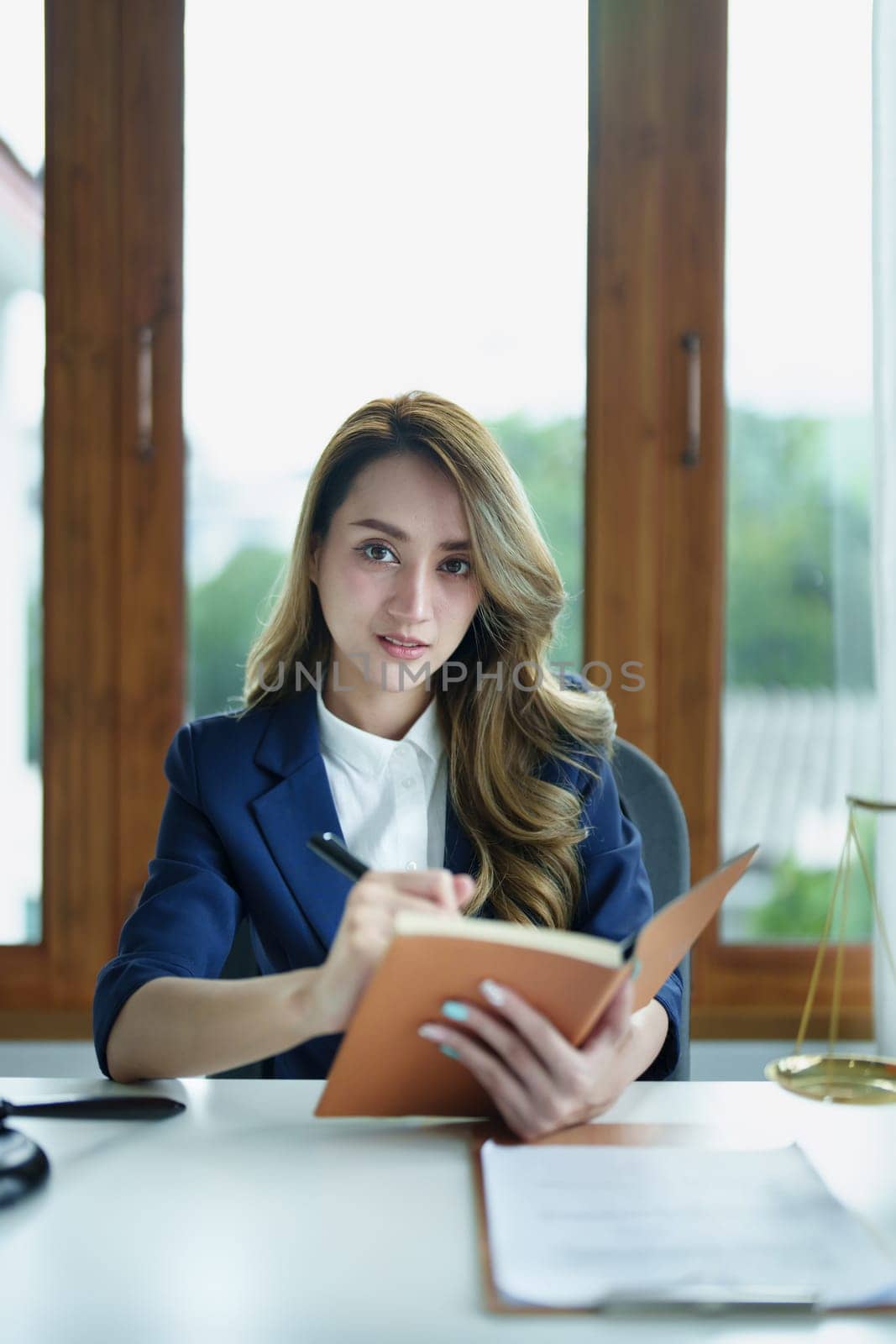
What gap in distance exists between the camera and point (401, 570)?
1.48 metres

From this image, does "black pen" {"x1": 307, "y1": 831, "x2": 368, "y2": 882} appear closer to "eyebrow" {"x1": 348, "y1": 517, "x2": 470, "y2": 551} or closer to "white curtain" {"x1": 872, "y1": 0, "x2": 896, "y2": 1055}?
"eyebrow" {"x1": 348, "y1": 517, "x2": 470, "y2": 551}

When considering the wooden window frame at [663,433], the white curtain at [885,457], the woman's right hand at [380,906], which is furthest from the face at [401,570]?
the white curtain at [885,457]

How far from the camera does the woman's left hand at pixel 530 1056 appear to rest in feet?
2.97

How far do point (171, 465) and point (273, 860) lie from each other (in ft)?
3.93

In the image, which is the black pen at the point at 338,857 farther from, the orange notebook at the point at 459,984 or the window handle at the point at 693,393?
the window handle at the point at 693,393

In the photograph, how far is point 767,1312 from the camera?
2.22 ft

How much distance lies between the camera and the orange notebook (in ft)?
2.69

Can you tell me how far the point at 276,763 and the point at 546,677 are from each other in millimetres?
388

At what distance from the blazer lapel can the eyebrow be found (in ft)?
0.84

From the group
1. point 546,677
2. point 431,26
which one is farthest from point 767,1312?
point 431,26

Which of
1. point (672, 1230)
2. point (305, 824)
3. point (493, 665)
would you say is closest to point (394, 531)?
point (493, 665)

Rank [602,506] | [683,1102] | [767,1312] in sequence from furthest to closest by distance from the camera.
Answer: [602,506] < [683,1102] < [767,1312]

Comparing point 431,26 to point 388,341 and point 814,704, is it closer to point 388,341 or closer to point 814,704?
point 388,341

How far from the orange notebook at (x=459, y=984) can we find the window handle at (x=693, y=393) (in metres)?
1.46
